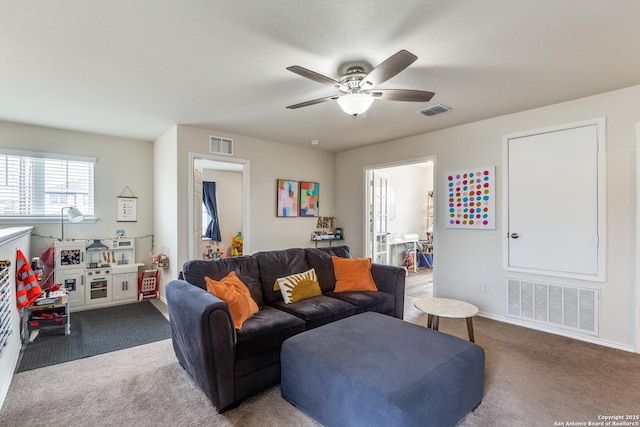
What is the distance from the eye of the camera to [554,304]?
3271 mm

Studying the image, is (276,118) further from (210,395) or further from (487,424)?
(487,424)

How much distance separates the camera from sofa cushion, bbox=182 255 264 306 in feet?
8.48

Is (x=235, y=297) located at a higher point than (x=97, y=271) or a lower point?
higher

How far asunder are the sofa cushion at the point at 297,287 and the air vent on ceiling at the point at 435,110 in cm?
222

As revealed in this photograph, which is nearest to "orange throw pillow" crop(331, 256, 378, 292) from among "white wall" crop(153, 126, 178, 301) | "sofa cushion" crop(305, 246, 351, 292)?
"sofa cushion" crop(305, 246, 351, 292)

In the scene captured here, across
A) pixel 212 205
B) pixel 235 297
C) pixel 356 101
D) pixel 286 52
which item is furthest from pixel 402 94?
pixel 212 205

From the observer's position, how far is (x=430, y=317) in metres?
2.79

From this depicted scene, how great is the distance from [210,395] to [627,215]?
12.7ft

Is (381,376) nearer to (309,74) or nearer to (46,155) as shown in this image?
(309,74)

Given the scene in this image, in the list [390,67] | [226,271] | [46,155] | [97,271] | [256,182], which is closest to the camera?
[390,67]

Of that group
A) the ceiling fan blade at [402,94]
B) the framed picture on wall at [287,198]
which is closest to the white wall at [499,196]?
the framed picture on wall at [287,198]

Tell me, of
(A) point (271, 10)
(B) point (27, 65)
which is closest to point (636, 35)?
(A) point (271, 10)

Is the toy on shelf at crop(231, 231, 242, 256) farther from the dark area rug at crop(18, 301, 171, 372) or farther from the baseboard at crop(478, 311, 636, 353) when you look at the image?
the baseboard at crop(478, 311, 636, 353)

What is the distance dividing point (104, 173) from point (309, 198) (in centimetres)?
318
